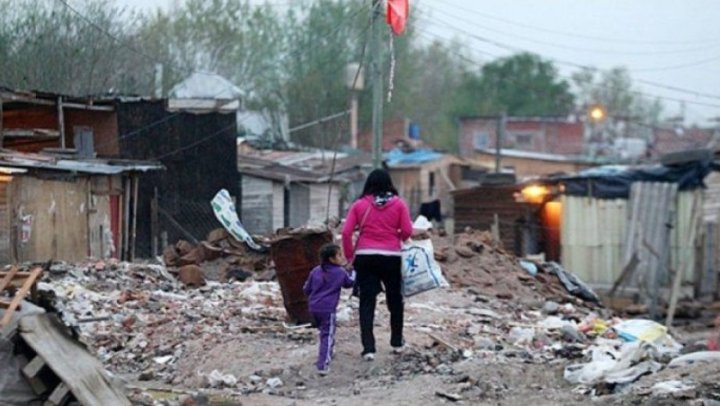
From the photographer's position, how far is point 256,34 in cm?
4822

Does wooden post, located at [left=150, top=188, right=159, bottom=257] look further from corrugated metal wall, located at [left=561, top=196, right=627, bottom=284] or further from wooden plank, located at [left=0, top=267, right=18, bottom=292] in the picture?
wooden plank, located at [left=0, top=267, right=18, bottom=292]

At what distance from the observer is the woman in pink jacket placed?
36.2ft

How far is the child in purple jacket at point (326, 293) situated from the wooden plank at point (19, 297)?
2593 mm

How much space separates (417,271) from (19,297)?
3.97m

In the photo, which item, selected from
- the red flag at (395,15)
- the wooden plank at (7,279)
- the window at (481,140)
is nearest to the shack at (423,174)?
the window at (481,140)

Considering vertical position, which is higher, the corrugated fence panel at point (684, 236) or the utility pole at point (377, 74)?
the utility pole at point (377, 74)

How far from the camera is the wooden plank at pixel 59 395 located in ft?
27.3

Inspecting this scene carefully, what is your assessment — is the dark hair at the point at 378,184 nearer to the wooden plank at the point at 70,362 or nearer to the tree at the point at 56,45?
the wooden plank at the point at 70,362

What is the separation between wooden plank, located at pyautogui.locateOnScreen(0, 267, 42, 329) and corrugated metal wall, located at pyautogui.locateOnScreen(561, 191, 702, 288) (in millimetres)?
19328

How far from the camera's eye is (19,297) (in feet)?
28.7

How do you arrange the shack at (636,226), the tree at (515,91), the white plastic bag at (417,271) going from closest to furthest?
the white plastic bag at (417,271) < the shack at (636,226) < the tree at (515,91)

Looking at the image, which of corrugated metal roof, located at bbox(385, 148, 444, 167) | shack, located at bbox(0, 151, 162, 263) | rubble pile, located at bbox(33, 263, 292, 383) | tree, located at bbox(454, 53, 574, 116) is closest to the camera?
rubble pile, located at bbox(33, 263, 292, 383)

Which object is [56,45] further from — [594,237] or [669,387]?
[669,387]

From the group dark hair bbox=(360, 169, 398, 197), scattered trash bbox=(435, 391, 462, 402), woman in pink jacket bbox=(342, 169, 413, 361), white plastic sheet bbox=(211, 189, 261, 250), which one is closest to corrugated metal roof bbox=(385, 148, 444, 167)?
white plastic sheet bbox=(211, 189, 261, 250)
